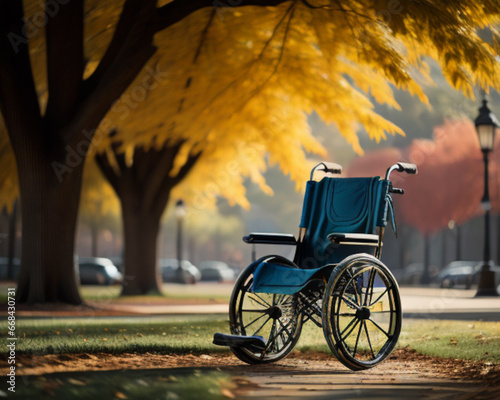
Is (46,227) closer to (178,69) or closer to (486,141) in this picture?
(178,69)

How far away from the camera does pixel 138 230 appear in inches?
814

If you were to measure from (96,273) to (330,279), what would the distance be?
30.2 m

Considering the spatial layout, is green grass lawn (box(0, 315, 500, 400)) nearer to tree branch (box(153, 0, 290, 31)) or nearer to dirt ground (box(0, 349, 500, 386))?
dirt ground (box(0, 349, 500, 386))

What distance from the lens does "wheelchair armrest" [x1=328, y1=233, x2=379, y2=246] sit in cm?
646

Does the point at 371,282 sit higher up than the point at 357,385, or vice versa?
the point at 371,282

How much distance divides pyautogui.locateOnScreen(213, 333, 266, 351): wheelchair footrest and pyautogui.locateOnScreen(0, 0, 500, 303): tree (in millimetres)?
5159

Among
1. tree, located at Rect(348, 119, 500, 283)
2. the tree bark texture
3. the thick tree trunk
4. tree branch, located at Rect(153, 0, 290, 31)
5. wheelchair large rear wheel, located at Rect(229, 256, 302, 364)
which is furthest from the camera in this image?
tree, located at Rect(348, 119, 500, 283)

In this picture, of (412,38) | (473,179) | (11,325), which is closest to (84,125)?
(11,325)

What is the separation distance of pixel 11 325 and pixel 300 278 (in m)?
4.42

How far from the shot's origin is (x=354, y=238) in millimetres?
6598

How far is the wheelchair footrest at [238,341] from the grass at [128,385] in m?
0.42

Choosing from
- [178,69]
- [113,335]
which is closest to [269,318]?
[113,335]

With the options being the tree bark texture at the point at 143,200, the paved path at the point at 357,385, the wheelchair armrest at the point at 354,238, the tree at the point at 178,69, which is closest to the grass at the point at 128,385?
the paved path at the point at 357,385

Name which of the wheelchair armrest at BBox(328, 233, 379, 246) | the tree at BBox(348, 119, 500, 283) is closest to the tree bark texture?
the wheelchair armrest at BBox(328, 233, 379, 246)
